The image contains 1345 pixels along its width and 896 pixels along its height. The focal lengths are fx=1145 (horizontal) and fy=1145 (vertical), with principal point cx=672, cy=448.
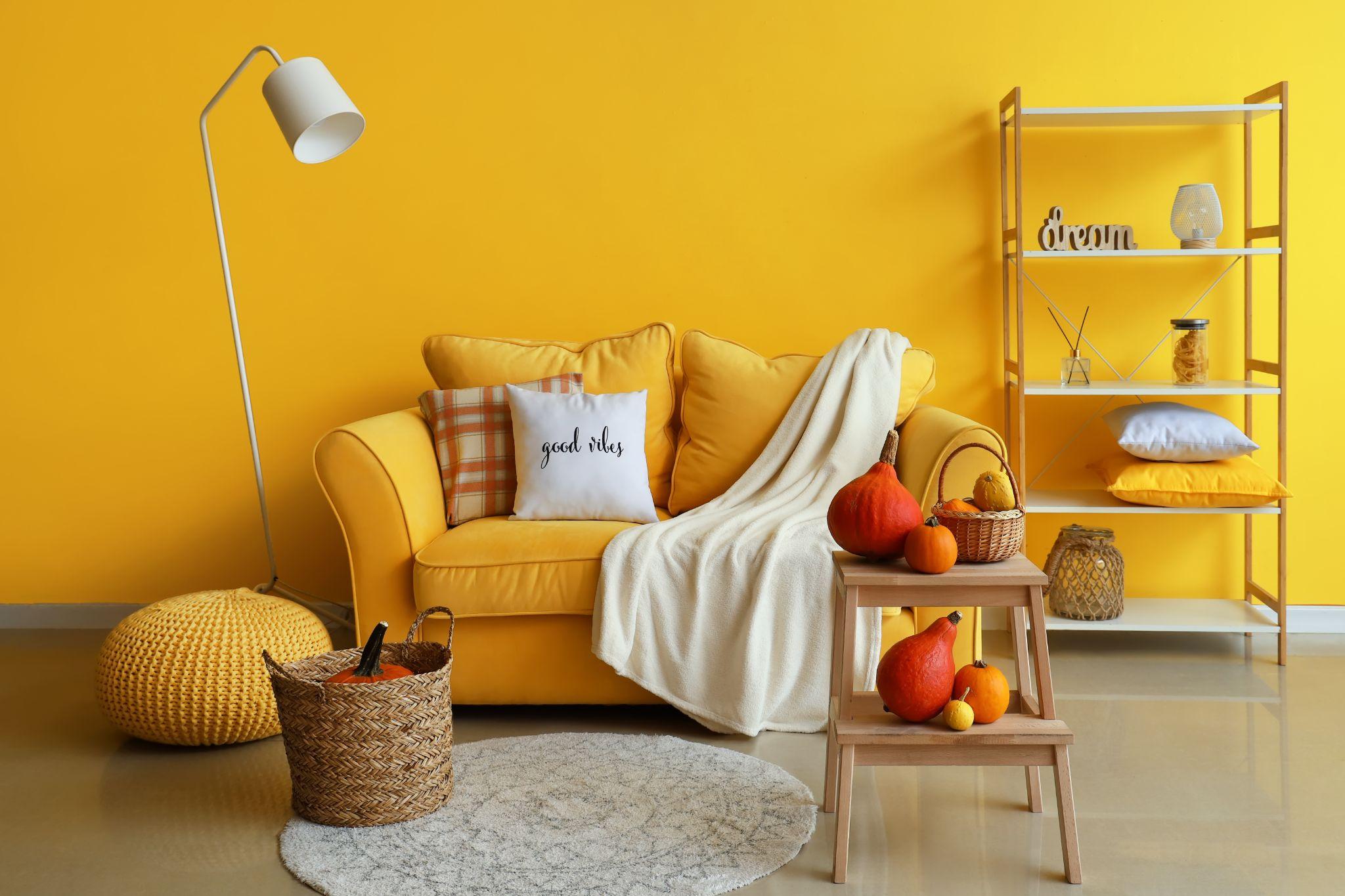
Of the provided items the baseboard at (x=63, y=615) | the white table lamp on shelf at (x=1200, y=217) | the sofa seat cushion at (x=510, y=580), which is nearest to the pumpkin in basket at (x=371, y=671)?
the sofa seat cushion at (x=510, y=580)

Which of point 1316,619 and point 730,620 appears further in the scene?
A: point 1316,619

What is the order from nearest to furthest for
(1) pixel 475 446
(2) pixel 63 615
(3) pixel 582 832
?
(3) pixel 582 832 → (1) pixel 475 446 → (2) pixel 63 615

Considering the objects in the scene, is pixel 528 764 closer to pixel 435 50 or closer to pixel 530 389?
Answer: pixel 530 389

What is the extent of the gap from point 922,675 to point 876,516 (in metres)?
0.27

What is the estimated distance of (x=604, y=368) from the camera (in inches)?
126

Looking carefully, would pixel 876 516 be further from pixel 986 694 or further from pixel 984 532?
pixel 986 694

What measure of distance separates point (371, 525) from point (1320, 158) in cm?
283

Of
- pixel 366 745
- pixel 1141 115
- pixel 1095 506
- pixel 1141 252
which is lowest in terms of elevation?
pixel 366 745

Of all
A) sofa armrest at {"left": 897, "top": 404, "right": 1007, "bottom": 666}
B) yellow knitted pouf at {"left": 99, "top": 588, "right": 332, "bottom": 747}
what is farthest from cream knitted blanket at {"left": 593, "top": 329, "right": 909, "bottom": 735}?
yellow knitted pouf at {"left": 99, "top": 588, "right": 332, "bottom": 747}

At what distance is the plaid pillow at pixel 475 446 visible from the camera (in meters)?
3.02

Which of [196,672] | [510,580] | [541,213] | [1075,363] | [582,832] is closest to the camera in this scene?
[582,832]

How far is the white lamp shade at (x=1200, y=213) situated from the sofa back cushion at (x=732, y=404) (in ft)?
2.60

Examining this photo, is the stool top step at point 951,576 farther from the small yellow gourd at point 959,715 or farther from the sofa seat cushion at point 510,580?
the sofa seat cushion at point 510,580

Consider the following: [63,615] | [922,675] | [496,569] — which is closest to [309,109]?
[496,569]
